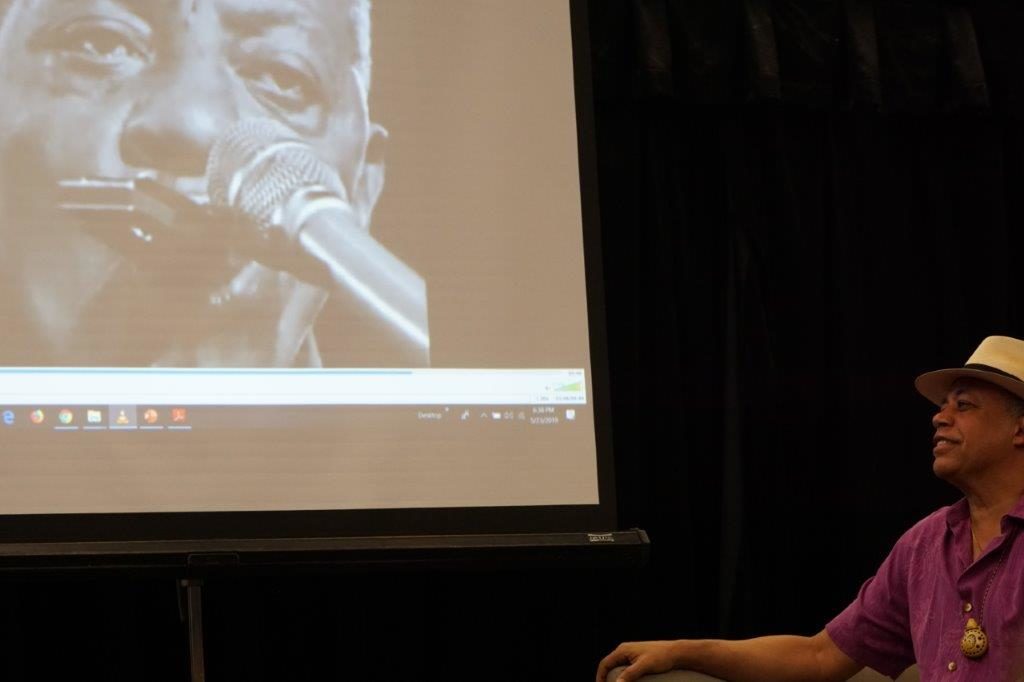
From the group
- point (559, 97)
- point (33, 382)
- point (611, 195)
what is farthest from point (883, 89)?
point (33, 382)

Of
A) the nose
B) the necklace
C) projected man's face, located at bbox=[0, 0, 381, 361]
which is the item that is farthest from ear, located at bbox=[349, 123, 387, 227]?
the necklace

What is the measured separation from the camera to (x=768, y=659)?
2283 millimetres

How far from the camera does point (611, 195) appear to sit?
11.2 ft

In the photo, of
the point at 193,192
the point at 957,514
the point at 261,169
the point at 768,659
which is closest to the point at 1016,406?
the point at 957,514

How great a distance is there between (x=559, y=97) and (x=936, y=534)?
1.31 m

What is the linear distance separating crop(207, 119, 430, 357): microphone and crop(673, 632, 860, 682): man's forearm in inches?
34.8

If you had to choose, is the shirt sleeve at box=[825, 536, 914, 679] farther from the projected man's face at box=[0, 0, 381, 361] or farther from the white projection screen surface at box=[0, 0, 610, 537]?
the projected man's face at box=[0, 0, 381, 361]

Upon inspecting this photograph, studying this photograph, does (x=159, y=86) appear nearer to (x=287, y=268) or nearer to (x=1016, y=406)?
(x=287, y=268)

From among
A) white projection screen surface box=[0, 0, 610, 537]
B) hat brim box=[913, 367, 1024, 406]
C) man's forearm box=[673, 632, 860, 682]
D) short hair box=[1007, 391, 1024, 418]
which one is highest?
white projection screen surface box=[0, 0, 610, 537]

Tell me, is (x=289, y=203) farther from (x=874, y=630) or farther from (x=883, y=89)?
(x=883, y=89)

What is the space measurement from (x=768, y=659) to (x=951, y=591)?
36 cm

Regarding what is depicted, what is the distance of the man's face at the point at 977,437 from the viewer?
7.43ft

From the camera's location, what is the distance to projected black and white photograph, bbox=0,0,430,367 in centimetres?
249

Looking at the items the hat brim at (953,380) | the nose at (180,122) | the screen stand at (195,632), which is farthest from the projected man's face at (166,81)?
the hat brim at (953,380)
